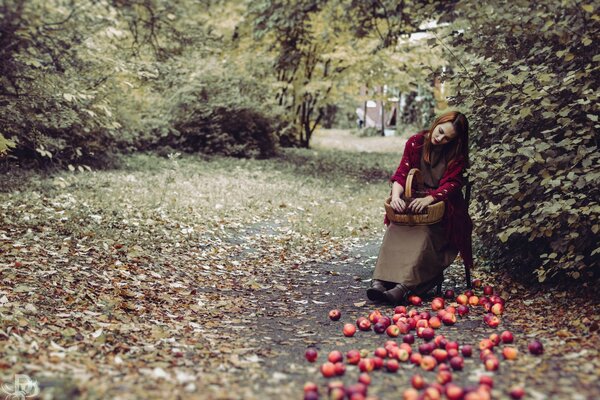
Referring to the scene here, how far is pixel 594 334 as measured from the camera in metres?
4.03

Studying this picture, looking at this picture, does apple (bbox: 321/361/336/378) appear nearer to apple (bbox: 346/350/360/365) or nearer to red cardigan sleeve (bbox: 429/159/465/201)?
apple (bbox: 346/350/360/365)

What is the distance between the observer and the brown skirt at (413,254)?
5.25m

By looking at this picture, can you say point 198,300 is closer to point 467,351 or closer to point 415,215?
point 415,215

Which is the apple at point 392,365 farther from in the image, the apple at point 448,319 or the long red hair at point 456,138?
the long red hair at point 456,138

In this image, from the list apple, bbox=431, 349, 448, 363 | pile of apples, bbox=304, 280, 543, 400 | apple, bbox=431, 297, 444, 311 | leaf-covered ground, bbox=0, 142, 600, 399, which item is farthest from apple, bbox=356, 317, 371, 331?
apple, bbox=431, 349, 448, 363

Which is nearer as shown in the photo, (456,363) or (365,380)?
(365,380)

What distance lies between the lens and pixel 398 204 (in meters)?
5.33

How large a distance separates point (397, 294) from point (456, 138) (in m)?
1.61

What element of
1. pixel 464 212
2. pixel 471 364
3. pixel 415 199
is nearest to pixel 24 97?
pixel 415 199

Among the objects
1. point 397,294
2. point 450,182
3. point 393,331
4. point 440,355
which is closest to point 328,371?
point 440,355

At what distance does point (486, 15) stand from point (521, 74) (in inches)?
36.7

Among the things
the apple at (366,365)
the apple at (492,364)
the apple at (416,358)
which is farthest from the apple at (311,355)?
the apple at (492,364)

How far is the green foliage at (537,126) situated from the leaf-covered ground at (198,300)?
0.60 metres

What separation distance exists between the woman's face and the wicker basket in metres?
0.34
